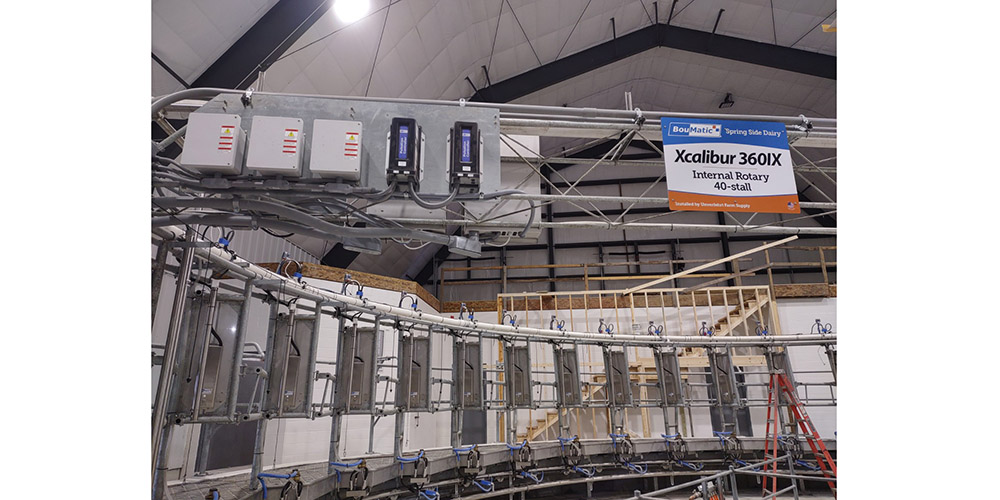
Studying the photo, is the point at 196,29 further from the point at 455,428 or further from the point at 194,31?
the point at 455,428

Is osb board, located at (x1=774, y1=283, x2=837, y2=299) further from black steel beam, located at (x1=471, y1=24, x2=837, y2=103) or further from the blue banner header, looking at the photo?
the blue banner header

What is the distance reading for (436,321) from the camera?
6.87 metres

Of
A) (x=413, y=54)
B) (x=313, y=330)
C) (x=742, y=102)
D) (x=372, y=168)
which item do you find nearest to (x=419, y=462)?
(x=313, y=330)

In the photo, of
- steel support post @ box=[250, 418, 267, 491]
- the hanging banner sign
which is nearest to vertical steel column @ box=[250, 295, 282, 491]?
steel support post @ box=[250, 418, 267, 491]

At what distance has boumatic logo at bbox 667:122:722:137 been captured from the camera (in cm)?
427

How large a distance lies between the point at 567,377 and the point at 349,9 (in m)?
6.96

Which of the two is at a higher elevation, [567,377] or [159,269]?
[159,269]

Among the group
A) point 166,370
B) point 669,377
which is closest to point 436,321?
point 166,370

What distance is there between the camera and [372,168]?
321 centimetres

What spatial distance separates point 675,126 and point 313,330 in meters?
4.03

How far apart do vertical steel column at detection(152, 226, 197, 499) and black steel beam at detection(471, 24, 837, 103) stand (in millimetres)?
8801

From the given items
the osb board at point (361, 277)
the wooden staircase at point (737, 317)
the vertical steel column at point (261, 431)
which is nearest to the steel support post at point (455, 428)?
the vertical steel column at point (261, 431)

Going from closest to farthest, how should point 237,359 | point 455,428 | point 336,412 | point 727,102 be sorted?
point 237,359
point 336,412
point 455,428
point 727,102

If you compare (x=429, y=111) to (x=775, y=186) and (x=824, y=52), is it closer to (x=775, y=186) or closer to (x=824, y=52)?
(x=775, y=186)
